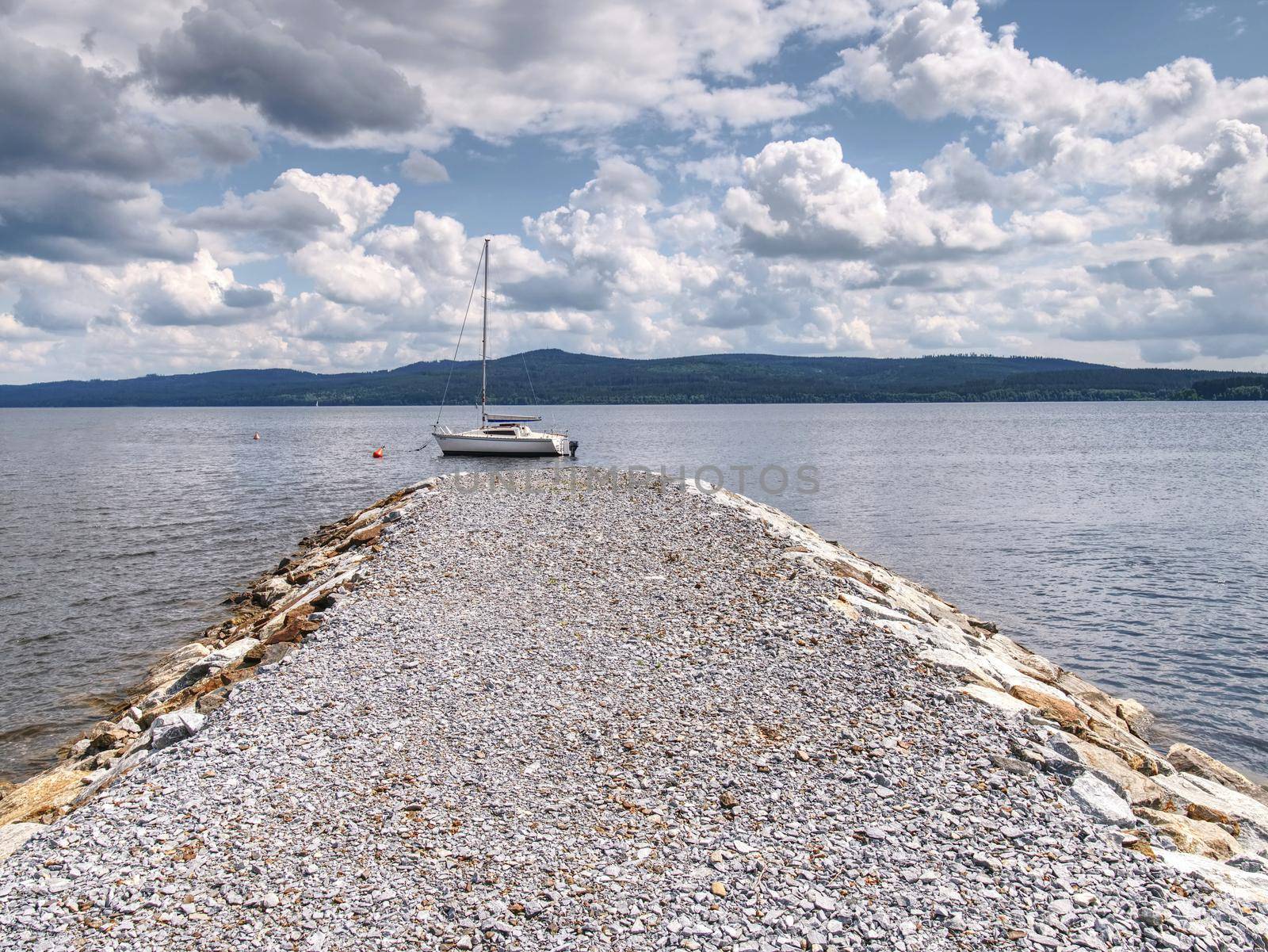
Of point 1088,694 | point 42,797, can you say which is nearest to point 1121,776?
point 1088,694

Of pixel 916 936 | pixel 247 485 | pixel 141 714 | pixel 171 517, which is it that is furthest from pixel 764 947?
pixel 247 485

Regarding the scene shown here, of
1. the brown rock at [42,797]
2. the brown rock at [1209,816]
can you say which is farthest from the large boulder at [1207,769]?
the brown rock at [42,797]

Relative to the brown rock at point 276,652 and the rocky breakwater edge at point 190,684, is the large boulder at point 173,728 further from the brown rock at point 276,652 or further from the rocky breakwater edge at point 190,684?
the brown rock at point 276,652

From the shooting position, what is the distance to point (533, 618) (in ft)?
36.3

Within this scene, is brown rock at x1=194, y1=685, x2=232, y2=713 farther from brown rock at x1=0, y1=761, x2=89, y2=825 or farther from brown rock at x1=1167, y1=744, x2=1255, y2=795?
brown rock at x1=1167, y1=744, x2=1255, y2=795

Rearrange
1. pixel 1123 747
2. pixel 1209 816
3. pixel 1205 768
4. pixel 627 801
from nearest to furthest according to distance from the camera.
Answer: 1. pixel 627 801
2. pixel 1209 816
3. pixel 1123 747
4. pixel 1205 768

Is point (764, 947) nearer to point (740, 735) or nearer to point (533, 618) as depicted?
point (740, 735)

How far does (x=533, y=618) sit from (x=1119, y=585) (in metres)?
17.6

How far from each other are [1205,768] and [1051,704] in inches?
93.5

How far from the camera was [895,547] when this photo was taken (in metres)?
26.6

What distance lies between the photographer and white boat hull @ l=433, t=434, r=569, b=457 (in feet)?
181

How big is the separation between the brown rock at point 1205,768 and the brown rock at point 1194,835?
3508mm

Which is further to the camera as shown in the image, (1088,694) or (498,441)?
(498,441)

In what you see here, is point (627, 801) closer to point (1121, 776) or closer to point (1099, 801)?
point (1099, 801)
